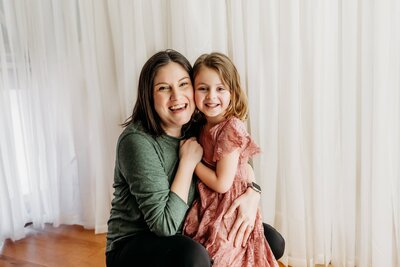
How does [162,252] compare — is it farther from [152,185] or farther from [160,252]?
→ [152,185]

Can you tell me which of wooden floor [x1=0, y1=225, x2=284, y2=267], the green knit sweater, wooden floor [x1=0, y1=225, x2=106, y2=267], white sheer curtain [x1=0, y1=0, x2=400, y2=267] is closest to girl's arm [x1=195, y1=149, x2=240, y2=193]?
the green knit sweater

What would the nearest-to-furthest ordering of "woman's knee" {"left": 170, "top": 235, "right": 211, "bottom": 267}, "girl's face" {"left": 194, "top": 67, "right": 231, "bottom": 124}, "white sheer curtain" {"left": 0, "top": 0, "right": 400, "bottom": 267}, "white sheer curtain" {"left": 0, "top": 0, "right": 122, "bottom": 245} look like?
"woman's knee" {"left": 170, "top": 235, "right": 211, "bottom": 267}, "girl's face" {"left": 194, "top": 67, "right": 231, "bottom": 124}, "white sheer curtain" {"left": 0, "top": 0, "right": 400, "bottom": 267}, "white sheer curtain" {"left": 0, "top": 0, "right": 122, "bottom": 245}

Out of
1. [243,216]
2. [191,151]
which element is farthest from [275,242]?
[191,151]

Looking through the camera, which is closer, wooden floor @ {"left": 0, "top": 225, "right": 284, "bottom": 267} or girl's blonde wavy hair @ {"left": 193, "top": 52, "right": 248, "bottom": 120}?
girl's blonde wavy hair @ {"left": 193, "top": 52, "right": 248, "bottom": 120}

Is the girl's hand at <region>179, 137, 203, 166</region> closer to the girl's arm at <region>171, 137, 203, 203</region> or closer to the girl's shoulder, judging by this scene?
the girl's arm at <region>171, 137, 203, 203</region>

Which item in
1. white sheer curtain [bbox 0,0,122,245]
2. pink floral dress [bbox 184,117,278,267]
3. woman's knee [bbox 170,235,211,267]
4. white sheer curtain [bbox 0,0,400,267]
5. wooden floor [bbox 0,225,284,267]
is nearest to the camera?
woman's knee [bbox 170,235,211,267]

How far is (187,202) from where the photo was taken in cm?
143

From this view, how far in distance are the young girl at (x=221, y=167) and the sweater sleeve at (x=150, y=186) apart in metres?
0.11

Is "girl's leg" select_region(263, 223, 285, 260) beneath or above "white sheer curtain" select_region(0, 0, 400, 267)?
beneath

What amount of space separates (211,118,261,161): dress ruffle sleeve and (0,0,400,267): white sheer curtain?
48 centimetres

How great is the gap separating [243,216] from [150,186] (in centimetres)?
35

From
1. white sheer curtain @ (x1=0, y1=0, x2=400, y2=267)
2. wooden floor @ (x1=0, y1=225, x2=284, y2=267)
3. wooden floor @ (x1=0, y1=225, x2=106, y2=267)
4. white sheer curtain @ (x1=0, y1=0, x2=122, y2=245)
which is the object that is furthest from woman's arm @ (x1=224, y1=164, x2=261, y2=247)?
white sheer curtain @ (x1=0, y1=0, x2=122, y2=245)

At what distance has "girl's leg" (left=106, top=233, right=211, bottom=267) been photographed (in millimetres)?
1190

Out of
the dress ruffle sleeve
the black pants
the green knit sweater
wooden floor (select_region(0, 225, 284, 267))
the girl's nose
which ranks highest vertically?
the girl's nose
